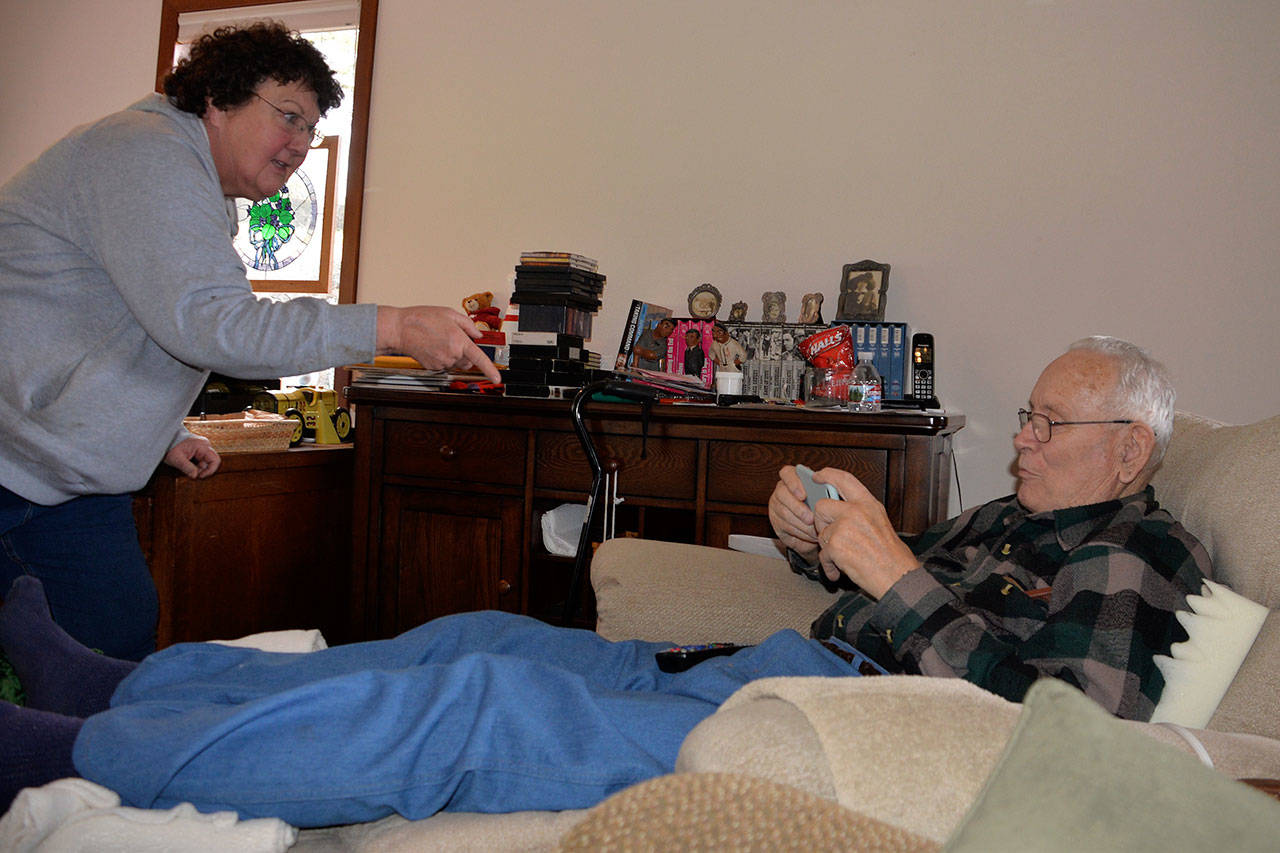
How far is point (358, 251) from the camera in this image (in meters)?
3.20

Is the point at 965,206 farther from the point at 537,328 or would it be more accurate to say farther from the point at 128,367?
the point at 128,367

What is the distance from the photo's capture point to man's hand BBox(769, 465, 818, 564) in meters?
1.61

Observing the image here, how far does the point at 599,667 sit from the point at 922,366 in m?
1.52

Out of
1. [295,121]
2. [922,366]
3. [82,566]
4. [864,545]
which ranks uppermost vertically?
[295,121]

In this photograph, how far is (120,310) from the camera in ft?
5.05

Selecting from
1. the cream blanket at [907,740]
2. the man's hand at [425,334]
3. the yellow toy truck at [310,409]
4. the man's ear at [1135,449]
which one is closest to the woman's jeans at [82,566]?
the man's hand at [425,334]

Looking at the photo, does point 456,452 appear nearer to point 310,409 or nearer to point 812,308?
point 310,409

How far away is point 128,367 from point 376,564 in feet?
3.53

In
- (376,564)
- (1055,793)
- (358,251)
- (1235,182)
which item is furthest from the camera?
(358,251)

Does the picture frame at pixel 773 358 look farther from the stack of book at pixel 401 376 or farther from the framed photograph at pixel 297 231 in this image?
the framed photograph at pixel 297 231

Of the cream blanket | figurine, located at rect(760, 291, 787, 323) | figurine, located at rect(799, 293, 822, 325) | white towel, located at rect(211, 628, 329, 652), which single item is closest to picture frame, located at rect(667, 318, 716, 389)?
A: figurine, located at rect(760, 291, 787, 323)

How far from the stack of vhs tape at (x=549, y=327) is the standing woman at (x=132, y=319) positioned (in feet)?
2.84

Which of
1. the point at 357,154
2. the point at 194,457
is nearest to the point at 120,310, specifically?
the point at 194,457

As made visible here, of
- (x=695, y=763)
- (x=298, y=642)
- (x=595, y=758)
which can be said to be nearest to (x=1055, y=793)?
(x=695, y=763)
